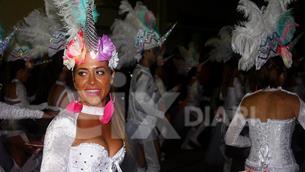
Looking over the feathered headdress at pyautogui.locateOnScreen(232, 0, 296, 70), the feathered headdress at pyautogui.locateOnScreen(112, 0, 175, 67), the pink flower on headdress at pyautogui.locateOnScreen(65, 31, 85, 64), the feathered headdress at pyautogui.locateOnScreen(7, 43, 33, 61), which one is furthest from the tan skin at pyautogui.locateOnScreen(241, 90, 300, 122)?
the feathered headdress at pyautogui.locateOnScreen(7, 43, 33, 61)

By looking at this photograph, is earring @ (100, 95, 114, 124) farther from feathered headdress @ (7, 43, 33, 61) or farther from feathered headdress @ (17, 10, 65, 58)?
feathered headdress @ (7, 43, 33, 61)

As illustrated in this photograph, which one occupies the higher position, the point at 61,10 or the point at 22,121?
the point at 61,10

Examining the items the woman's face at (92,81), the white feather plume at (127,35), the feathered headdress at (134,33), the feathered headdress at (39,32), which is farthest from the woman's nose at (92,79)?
the white feather plume at (127,35)

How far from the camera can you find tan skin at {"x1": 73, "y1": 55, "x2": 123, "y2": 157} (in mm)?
2867

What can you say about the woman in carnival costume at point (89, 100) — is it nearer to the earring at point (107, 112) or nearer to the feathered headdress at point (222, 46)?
the earring at point (107, 112)

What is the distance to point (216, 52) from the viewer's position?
961cm

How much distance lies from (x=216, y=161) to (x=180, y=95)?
7.40 ft

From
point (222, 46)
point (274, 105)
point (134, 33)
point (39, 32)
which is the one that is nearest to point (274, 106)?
point (274, 105)

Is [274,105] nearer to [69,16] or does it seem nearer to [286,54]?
[286,54]

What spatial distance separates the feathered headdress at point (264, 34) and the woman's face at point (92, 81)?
73.0 inches

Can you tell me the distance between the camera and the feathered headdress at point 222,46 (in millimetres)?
8914

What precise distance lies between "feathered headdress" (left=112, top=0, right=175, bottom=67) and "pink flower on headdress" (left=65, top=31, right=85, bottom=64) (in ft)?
11.8

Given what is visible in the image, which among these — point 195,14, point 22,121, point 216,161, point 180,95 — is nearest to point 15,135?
point 22,121

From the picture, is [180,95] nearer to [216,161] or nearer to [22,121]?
[216,161]
